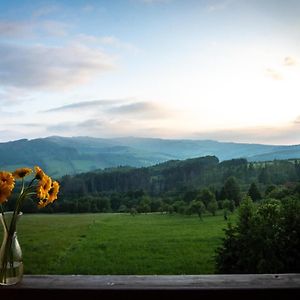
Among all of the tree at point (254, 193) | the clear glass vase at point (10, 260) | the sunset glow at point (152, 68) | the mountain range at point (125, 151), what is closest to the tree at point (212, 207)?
the tree at point (254, 193)

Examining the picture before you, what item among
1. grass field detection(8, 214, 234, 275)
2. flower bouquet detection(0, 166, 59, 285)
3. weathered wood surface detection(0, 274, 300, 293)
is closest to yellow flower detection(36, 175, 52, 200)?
flower bouquet detection(0, 166, 59, 285)

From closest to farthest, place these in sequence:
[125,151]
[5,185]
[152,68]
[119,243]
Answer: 1. [5,185]
2. [119,243]
3. [152,68]
4. [125,151]

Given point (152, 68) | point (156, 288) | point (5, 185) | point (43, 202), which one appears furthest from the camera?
point (152, 68)

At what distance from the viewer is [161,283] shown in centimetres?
131

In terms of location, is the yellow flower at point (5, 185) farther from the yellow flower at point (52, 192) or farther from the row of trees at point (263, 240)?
the row of trees at point (263, 240)

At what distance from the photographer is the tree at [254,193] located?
2509 millimetres

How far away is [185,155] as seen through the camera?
9.48 ft

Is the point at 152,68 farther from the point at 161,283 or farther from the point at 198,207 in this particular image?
the point at 161,283

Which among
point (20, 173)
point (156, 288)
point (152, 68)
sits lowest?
point (156, 288)

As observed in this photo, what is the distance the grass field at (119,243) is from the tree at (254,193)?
0.25 meters

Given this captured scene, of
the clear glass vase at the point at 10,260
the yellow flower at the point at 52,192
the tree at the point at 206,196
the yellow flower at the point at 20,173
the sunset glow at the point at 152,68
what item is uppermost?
the sunset glow at the point at 152,68

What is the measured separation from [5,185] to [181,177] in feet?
5.07

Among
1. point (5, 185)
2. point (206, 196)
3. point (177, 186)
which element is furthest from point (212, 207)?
point (5, 185)

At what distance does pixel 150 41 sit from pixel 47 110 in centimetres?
87
